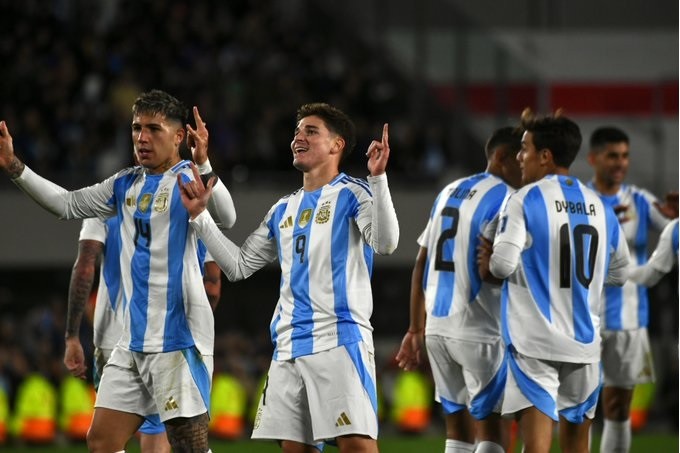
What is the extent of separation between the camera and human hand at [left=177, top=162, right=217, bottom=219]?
636 centimetres

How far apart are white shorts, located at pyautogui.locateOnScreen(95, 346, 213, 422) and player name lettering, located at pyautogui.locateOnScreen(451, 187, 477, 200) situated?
6.30ft

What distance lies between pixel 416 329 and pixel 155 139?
189 centimetres

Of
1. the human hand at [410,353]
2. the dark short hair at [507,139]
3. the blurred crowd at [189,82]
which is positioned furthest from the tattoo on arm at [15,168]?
the blurred crowd at [189,82]

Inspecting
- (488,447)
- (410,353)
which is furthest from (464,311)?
(488,447)

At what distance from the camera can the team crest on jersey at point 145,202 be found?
22.1ft

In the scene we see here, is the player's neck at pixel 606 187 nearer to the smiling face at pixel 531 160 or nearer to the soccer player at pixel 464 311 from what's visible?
the soccer player at pixel 464 311

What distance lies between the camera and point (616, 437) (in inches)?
351

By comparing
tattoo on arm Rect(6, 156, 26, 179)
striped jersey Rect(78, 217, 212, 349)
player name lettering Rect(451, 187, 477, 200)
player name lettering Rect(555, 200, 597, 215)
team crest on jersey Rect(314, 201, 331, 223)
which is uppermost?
player name lettering Rect(451, 187, 477, 200)

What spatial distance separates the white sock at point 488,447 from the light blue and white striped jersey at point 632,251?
1881 mm

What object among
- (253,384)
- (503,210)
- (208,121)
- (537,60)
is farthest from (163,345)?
(537,60)

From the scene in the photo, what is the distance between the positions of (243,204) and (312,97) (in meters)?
2.31

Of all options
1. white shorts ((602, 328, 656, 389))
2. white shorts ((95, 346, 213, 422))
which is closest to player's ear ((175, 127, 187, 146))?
white shorts ((95, 346, 213, 422))

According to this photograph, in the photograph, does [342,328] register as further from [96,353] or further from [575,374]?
[96,353]

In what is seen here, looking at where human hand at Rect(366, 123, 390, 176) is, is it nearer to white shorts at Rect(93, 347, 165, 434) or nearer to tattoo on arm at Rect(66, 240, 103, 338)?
white shorts at Rect(93, 347, 165, 434)
